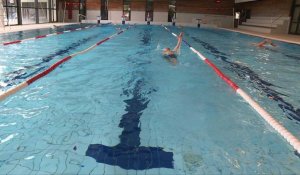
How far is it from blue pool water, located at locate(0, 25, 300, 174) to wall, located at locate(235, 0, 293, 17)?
1472cm

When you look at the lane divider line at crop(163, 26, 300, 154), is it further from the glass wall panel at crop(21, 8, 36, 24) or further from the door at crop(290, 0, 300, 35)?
the glass wall panel at crop(21, 8, 36, 24)

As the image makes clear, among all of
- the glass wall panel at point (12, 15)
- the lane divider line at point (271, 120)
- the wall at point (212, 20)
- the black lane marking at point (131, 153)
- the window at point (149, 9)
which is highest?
the window at point (149, 9)

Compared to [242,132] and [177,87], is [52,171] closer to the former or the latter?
[242,132]

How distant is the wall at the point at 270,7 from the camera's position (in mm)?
18608

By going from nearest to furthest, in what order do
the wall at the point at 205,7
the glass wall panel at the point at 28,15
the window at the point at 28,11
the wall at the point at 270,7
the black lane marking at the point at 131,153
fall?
the black lane marking at the point at 131,153 < the window at the point at 28,11 < the wall at the point at 270,7 < the glass wall panel at the point at 28,15 < the wall at the point at 205,7

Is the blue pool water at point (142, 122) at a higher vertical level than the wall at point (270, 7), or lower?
lower

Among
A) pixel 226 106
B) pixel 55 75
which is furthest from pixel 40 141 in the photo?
pixel 55 75

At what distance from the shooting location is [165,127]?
124 inches

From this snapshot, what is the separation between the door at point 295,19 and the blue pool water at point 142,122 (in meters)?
13.4

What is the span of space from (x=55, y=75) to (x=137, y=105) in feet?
7.83

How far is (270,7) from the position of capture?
2116cm

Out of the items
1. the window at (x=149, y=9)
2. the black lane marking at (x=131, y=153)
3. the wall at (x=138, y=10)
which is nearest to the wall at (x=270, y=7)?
the window at (x=149, y=9)

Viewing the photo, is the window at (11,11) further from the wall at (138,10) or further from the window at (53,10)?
the wall at (138,10)

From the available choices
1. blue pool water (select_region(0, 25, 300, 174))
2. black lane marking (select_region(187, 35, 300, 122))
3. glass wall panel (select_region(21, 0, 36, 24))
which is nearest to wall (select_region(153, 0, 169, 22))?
glass wall panel (select_region(21, 0, 36, 24))
